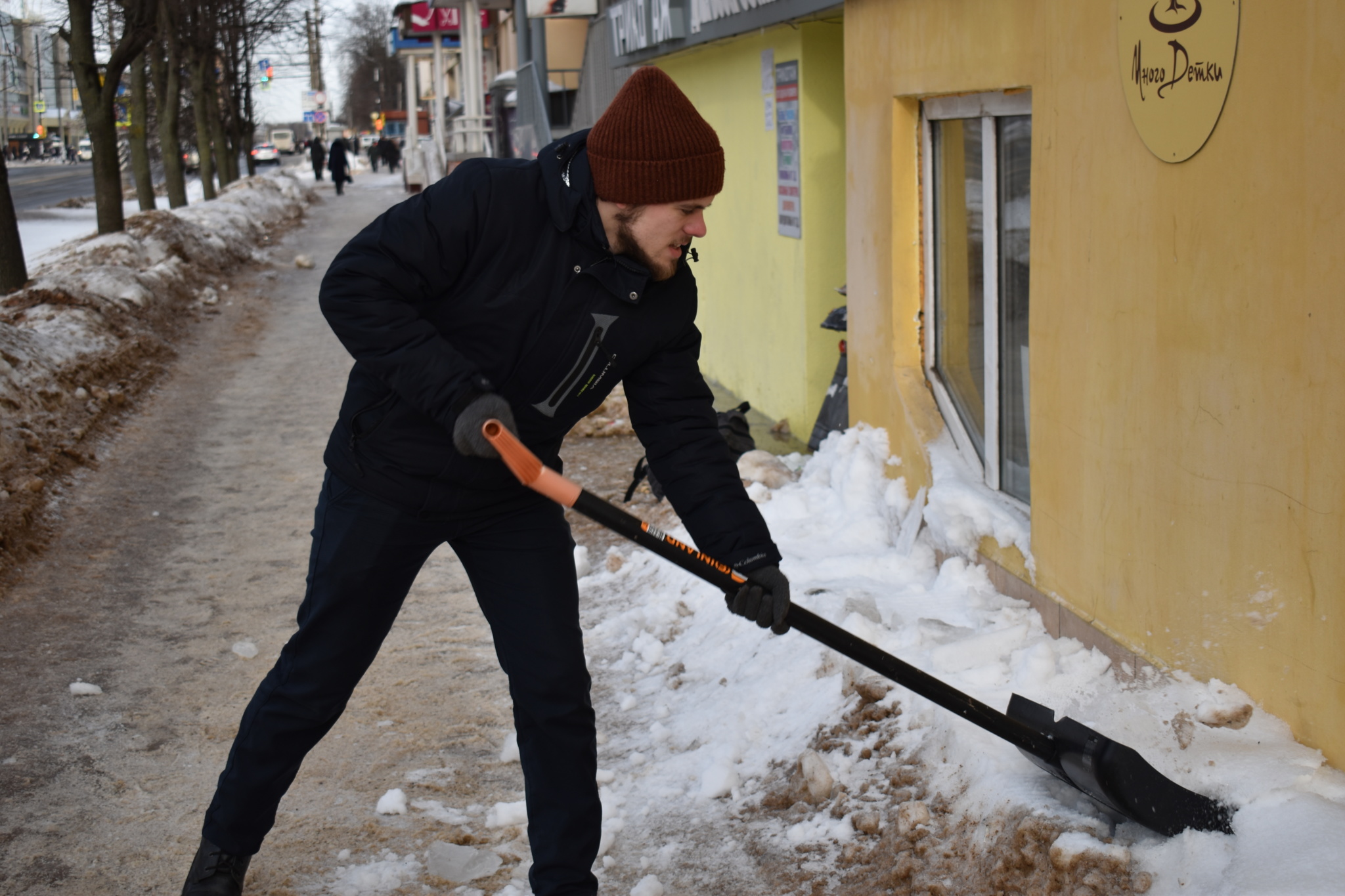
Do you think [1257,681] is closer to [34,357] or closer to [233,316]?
[34,357]

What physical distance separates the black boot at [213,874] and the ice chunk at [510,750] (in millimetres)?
1049

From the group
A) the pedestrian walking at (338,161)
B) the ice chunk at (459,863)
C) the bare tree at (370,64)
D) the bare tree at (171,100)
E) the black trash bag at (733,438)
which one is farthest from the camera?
the bare tree at (370,64)

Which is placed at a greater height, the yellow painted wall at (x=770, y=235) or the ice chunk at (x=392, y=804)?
the yellow painted wall at (x=770, y=235)

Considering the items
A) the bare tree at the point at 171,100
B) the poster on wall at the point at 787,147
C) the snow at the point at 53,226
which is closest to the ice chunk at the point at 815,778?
the poster on wall at the point at 787,147

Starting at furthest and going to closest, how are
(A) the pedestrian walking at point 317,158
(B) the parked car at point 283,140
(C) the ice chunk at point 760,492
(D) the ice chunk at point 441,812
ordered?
(B) the parked car at point 283,140, (A) the pedestrian walking at point 317,158, (C) the ice chunk at point 760,492, (D) the ice chunk at point 441,812

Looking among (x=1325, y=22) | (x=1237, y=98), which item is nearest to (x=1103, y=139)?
(x=1237, y=98)

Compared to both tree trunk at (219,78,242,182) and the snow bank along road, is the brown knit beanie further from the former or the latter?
tree trunk at (219,78,242,182)

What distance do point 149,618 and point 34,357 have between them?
3990mm

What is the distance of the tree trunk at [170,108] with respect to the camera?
932 inches

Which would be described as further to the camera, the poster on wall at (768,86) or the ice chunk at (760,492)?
the poster on wall at (768,86)

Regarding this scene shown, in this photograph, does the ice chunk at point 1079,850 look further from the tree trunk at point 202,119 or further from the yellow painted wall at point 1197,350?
A: the tree trunk at point 202,119

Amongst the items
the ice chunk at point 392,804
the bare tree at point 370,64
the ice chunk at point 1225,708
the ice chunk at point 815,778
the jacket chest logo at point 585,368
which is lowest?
the ice chunk at point 392,804

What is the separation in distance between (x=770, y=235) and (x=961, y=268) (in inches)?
124

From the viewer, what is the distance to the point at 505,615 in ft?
9.78
